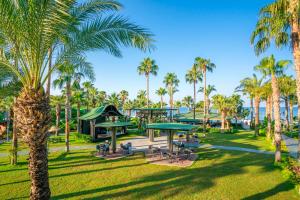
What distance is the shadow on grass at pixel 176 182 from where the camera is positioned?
30.0 ft

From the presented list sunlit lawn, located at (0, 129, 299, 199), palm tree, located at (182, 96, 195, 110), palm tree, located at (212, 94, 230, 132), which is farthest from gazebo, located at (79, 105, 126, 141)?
palm tree, located at (182, 96, 195, 110)

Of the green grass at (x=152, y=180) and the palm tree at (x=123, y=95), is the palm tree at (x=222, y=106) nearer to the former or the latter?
the green grass at (x=152, y=180)

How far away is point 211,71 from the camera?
4153 centimetres

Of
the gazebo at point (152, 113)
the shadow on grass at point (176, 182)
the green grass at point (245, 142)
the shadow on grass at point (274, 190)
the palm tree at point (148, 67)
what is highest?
the palm tree at point (148, 67)

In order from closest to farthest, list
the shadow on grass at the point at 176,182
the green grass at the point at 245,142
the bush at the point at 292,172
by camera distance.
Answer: the shadow on grass at the point at 176,182, the bush at the point at 292,172, the green grass at the point at 245,142

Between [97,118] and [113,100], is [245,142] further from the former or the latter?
[113,100]

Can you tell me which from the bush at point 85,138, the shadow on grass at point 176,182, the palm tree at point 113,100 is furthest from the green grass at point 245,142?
the palm tree at point 113,100

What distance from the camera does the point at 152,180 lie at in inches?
434

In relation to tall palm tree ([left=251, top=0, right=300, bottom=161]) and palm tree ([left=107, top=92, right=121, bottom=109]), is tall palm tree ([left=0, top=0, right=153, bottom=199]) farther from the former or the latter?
palm tree ([left=107, top=92, right=121, bottom=109])

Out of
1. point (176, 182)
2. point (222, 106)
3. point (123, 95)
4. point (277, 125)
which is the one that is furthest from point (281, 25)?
point (123, 95)

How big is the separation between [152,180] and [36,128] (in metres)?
7.13

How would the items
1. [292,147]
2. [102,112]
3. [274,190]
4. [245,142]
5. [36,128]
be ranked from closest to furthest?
1. [36,128]
2. [274,190]
3. [292,147]
4. [245,142]
5. [102,112]

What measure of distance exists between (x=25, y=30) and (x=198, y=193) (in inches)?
378

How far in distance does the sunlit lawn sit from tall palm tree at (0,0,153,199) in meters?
3.66
